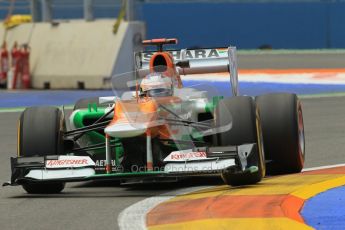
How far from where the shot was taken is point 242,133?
10.8m

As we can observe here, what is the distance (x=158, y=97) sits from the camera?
453 inches

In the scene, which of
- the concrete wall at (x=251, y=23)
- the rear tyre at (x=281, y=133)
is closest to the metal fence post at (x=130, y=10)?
the rear tyre at (x=281, y=133)

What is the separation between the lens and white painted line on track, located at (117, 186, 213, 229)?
8648 millimetres

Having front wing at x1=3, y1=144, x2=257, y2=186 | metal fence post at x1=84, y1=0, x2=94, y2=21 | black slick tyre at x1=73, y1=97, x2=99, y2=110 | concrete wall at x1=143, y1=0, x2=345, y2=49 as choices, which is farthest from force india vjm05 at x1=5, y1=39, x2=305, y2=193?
concrete wall at x1=143, y1=0, x2=345, y2=49

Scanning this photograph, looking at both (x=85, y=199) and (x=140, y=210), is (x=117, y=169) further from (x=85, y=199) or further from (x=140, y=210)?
(x=140, y=210)

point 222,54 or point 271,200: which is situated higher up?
point 222,54

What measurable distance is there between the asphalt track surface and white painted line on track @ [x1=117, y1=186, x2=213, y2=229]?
0.08m

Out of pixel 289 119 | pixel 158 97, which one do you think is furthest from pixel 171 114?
pixel 289 119

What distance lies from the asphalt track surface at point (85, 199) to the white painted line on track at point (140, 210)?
8 centimetres

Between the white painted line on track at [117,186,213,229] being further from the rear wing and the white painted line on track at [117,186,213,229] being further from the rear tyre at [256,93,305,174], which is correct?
the rear wing

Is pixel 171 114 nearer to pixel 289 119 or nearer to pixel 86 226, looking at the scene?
pixel 289 119

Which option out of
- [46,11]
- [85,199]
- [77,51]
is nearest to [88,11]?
[46,11]

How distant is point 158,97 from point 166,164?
1.14 metres

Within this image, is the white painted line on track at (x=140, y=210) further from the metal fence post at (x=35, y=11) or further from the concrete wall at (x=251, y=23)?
the concrete wall at (x=251, y=23)
